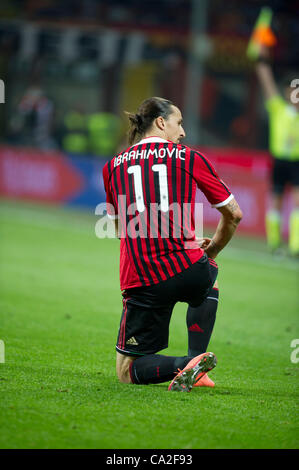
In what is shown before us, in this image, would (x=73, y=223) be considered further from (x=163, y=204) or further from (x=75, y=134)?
(x=163, y=204)

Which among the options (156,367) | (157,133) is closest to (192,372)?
(156,367)

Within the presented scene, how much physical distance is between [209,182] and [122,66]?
2054 cm

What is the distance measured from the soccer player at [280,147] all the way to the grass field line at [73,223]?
374 millimetres

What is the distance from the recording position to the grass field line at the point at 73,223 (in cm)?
1111

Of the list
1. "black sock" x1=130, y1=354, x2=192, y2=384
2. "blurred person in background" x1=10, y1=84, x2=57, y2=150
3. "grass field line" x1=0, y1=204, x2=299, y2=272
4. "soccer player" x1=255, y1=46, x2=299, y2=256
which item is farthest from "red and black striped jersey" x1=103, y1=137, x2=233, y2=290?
"blurred person in background" x1=10, y1=84, x2=57, y2=150

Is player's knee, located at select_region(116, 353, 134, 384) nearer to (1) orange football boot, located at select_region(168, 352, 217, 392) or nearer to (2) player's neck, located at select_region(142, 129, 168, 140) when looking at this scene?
(1) orange football boot, located at select_region(168, 352, 217, 392)

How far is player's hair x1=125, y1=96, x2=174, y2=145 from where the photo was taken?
4.73 metres

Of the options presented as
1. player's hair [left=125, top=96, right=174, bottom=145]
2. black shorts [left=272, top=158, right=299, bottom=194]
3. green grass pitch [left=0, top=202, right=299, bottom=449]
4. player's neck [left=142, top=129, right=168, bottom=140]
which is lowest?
green grass pitch [left=0, top=202, right=299, bottom=449]

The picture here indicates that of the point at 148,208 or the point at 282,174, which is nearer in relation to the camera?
the point at 148,208

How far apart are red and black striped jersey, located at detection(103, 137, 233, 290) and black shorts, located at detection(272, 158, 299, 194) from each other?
285 inches

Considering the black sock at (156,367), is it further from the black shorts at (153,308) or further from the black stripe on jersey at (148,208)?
the black stripe on jersey at (148,208)

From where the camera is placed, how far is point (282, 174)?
11.8m

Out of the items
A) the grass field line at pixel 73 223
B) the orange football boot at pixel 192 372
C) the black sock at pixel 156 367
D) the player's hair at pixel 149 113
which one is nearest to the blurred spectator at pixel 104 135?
the grass field line at pixel 73 223

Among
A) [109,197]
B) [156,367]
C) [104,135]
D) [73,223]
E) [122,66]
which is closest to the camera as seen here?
[156,367]
